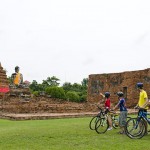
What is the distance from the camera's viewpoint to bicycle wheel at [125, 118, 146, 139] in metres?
8.03

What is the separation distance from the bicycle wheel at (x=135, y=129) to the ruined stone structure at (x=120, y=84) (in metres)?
19.1

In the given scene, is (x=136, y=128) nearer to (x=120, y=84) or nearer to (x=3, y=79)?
(x=3, y=79)

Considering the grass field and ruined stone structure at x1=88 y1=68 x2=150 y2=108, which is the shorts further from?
ruined stone structure at x1=88 y1=68 x2=150 y2=108

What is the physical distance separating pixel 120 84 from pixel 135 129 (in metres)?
21.6

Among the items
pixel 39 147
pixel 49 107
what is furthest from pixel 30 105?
pixel 39 147

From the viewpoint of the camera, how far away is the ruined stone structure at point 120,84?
27422 mm

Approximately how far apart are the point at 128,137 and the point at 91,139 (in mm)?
982

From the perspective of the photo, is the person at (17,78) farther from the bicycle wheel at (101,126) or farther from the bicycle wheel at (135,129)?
the bicycle wheel at (135,129)

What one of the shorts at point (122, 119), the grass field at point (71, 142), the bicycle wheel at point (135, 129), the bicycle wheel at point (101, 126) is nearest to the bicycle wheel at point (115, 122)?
the bicycle wheel at point (101, 126)

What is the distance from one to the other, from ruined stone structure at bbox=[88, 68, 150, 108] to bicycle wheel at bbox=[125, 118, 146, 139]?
19.1 meters

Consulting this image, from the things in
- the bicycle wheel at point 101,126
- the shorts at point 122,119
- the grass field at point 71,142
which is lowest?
the grass field at point 71,142

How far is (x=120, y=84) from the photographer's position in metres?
29.5

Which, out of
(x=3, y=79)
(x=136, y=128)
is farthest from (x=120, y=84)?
(x=136, y=128)

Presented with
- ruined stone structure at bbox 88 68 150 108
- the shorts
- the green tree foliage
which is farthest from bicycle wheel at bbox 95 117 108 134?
the green tree foliage
